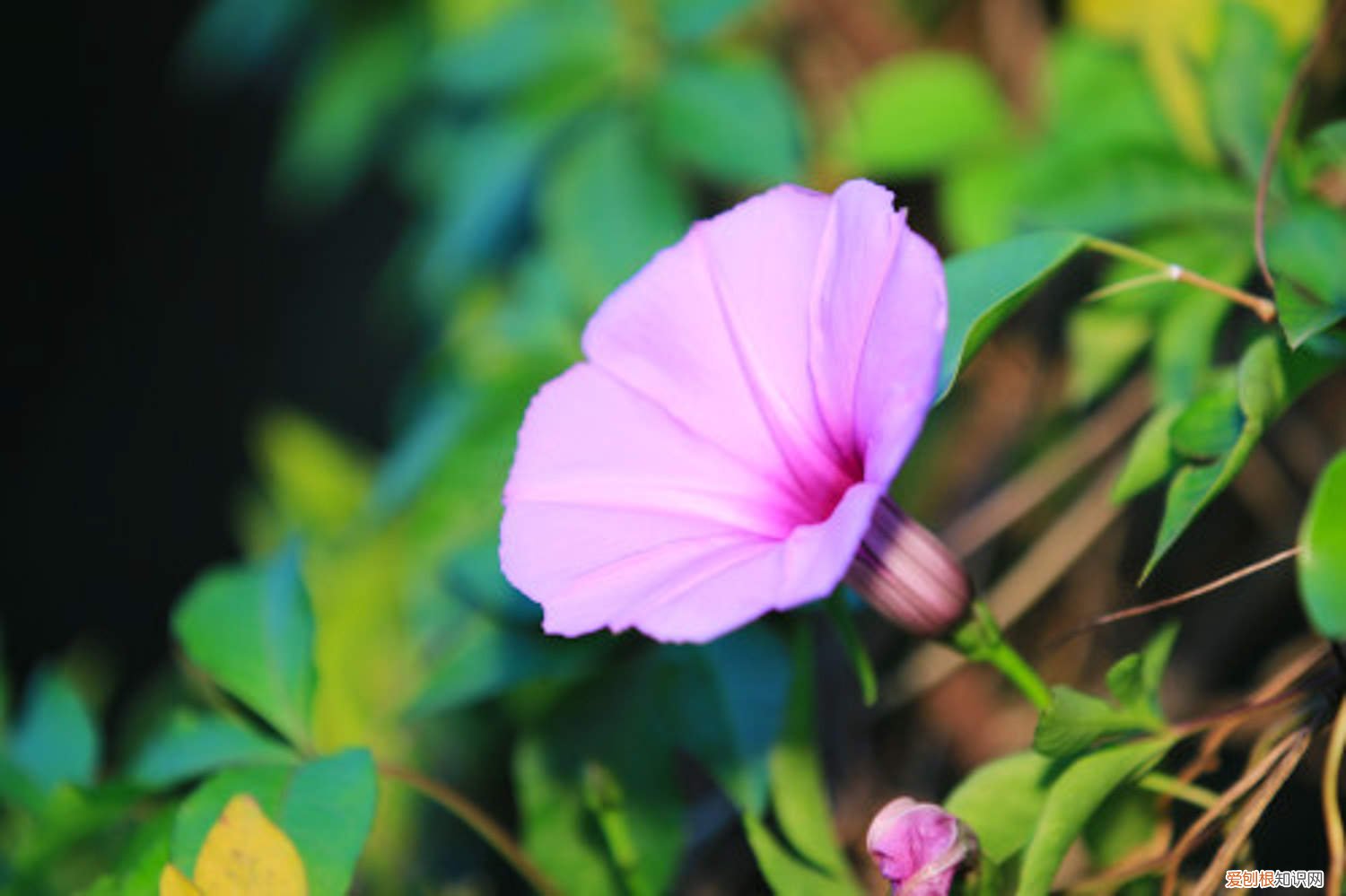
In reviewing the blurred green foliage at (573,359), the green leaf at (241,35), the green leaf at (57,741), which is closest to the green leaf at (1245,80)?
the blurred green foliage at (573,359)

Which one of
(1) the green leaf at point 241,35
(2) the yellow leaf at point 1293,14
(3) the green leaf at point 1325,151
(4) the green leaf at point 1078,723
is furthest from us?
(1) the green leaf at point 241,35

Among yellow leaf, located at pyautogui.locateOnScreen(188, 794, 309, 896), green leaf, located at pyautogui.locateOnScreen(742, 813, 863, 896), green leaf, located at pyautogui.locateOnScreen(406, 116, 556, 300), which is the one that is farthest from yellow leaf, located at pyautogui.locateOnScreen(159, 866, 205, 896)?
green leaf, located at pyautogui.locateOnScreen(406, 116, 556, 300)

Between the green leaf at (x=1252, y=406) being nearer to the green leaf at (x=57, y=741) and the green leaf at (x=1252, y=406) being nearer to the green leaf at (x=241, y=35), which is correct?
the green leaf at (x=57, y=741)

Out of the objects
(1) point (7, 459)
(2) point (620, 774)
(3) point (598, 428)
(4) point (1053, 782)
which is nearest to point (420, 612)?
(2) point (620, 774)

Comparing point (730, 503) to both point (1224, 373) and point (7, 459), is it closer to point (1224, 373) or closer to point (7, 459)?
point (1224, 373)

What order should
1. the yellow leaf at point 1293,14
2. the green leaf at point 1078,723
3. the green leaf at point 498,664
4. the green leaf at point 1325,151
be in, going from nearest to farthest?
the green leaf at point 1078,723 → the green leaf at point 1325,151 → the green leaf at point 498,664 → the yellow leaf at point 1293,14

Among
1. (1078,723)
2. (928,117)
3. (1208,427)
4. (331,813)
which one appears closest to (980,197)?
(928,117)

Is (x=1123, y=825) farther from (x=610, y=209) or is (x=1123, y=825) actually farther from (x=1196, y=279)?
(x=610, y=209)
